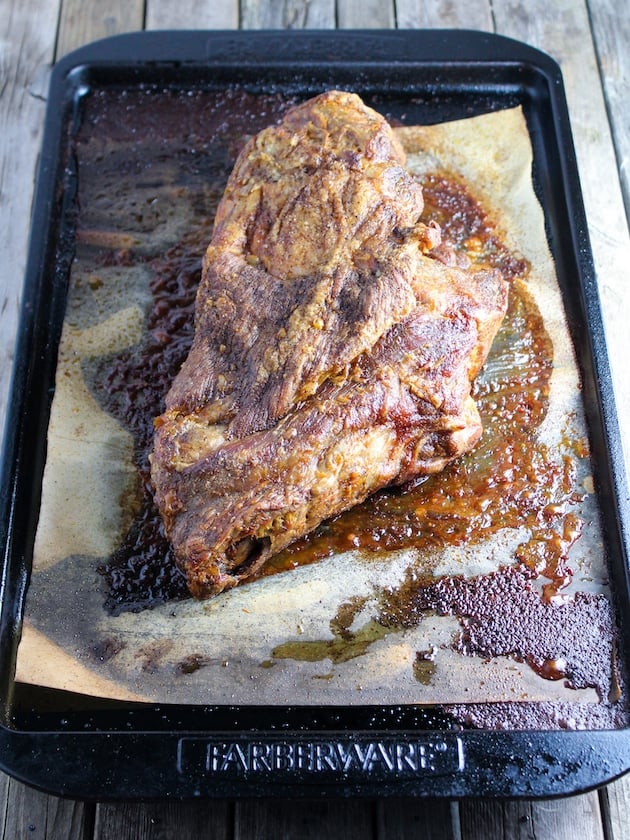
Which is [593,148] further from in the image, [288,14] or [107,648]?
[107,648]

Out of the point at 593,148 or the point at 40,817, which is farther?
the point at 593,148

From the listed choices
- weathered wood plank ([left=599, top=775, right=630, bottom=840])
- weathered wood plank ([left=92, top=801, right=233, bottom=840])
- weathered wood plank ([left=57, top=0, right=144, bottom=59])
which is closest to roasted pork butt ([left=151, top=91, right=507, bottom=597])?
weathered wood plank ([left=92, top=801, right=233, bottom=840])

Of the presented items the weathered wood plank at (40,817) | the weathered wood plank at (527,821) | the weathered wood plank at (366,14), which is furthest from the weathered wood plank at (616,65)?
the weathered wood plank at (40,817)

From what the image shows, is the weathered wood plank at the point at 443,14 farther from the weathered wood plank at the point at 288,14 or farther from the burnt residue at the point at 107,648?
the burnt residue at the point at 107,648

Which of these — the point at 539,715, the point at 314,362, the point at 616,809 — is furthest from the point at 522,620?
the point at 314,362

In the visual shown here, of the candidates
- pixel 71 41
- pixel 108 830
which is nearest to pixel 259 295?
pixel 108 830

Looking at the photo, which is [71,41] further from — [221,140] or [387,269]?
[387,269]
